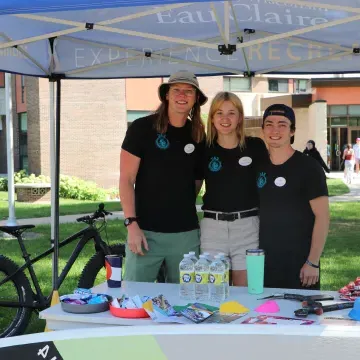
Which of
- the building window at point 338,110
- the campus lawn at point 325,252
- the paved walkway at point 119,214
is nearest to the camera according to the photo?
the campus lawn at point 325,252

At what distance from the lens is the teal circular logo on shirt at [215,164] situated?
352 cm

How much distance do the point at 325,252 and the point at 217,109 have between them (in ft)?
19.2

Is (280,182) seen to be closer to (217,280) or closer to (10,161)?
(217,280)

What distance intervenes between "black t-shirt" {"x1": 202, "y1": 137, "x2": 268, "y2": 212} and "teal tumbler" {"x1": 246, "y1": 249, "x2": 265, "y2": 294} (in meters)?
0.59

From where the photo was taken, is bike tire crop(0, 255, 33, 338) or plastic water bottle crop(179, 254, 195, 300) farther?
bike tire crop(0, 255, 33, 338)

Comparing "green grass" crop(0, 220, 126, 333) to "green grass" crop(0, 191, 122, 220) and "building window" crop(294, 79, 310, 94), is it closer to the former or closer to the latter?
"green grass" crop(0, 191, 122, 220)

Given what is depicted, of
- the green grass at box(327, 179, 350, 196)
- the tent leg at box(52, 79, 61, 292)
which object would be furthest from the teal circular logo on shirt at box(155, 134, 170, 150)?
the green grass at box(327, 179, 350, 196)

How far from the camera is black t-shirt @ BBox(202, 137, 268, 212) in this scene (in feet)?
11.4

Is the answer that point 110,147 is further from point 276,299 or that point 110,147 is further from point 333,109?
point 276,299

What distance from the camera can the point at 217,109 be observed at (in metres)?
3.47

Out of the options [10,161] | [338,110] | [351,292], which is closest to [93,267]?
[351,292]

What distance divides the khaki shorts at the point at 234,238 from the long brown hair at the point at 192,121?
0.52 meters

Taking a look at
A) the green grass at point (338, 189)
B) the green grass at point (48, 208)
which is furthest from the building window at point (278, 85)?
the green grass at point (48, 208)

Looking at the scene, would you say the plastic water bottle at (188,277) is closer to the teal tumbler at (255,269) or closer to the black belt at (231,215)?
the teal tumbler at (255,269)
